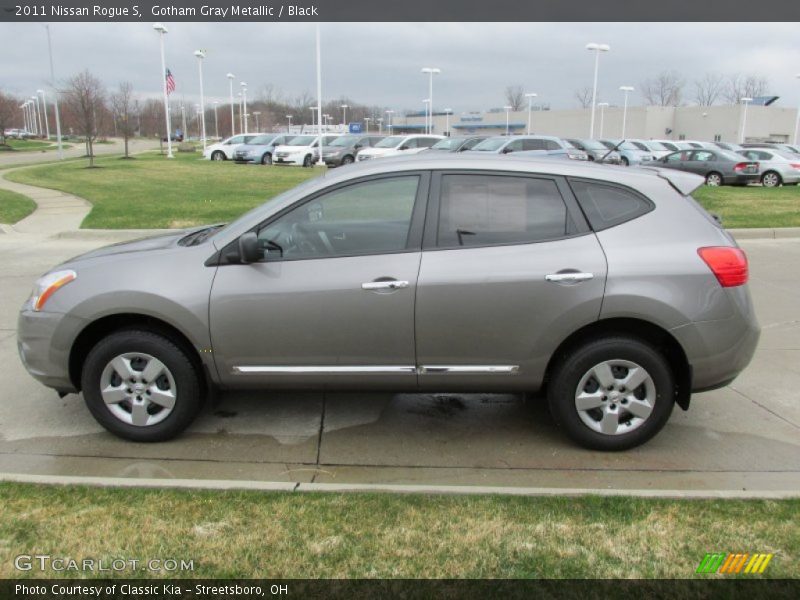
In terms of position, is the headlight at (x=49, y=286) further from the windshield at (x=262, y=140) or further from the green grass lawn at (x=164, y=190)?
the windshield at (x=262, y=140)

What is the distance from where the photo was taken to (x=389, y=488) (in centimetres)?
341

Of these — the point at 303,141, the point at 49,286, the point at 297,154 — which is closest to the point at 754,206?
the point at 49,286

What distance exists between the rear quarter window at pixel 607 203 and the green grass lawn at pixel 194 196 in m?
10.1

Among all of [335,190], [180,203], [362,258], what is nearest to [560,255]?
[362,258]

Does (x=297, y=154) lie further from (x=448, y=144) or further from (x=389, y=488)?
(x=389, y=488)

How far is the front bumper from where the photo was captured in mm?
3963

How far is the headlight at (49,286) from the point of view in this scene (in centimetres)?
403

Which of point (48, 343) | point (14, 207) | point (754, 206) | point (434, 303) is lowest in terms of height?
point (14, 207)

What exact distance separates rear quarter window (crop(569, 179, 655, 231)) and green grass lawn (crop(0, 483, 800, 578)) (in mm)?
1605

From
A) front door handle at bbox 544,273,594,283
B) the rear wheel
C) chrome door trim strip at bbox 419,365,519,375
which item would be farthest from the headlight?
the rear wheel

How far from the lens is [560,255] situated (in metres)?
3.83

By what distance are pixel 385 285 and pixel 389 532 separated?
140 centimetres

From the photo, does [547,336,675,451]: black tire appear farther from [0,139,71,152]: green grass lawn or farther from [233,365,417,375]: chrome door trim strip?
[0,139,71,152]: green grass lawn

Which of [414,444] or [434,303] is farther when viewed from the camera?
[414,444]
